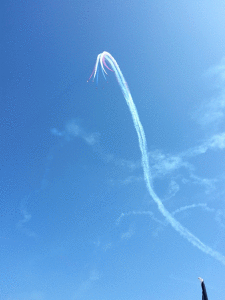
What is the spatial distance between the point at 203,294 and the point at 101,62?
167 ft

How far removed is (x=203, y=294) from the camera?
15.6 m

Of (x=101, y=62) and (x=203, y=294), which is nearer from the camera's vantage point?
(x=203, y=294)

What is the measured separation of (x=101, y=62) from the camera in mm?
52250

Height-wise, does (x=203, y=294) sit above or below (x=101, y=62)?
below
